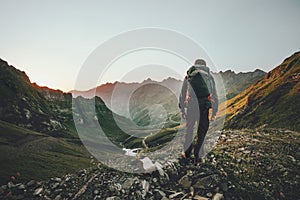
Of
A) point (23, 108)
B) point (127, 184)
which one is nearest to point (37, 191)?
point (127, 184)

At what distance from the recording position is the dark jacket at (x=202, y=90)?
1096 centimetres

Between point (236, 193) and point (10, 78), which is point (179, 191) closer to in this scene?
point (236, 193)

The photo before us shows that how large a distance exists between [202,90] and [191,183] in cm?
453

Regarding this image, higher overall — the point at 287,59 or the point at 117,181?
the point at 287,59

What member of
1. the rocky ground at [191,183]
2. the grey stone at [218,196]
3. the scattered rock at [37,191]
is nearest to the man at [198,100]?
the rocky ground at [191,183]

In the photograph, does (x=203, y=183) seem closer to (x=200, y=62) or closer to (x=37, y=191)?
(x=200, y=62)

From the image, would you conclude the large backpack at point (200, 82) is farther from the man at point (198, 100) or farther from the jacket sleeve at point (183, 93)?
the jacket sleeve at point (183, 93)

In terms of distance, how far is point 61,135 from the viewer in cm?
6141

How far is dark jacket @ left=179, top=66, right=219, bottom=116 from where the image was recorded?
10961 mm

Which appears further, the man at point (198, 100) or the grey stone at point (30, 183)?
the grey stone at point (30, 183)

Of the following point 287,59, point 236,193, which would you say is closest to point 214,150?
point 236,193

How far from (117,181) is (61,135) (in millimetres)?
55719

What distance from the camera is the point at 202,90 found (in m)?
11.0

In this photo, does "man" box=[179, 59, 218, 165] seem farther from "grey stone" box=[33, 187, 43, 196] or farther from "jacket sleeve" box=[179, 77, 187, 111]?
"grey stone" box=[33, 187, 43, 196]
